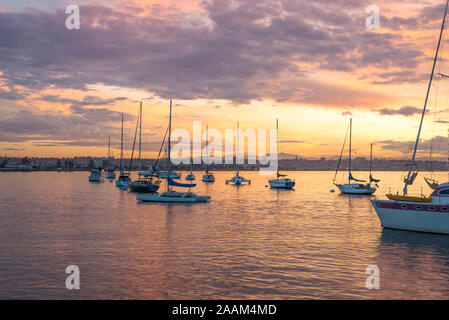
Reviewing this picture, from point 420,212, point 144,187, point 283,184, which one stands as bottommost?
point 283,184

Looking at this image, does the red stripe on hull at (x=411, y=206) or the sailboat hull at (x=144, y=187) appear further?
the sailboat hull at (x=144, y=187)

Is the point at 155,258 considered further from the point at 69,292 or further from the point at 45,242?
the point at 45,242

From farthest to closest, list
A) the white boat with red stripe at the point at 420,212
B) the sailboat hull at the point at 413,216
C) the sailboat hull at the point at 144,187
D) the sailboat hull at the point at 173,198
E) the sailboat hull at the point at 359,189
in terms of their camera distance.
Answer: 1. the sailboat hull at the point at 359,189
2. the sailboat hull at the point at 144,187
3. the sailboat hull at the point at 173,198
4. the sailboat hull at the point at 413,216
5. the white boat with red stripe at the point at 420,212

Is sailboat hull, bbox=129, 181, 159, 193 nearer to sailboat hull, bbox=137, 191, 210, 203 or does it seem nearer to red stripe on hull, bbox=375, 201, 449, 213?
sailboat hull, bbox=137, 191, 210, 203

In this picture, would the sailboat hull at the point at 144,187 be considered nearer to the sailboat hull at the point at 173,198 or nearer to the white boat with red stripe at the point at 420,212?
the sailboat hull at the point at 173,198

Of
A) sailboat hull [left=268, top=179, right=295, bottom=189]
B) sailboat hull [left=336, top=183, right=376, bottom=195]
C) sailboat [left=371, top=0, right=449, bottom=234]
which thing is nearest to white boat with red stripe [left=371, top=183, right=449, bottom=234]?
sailboat [left=371, top=0, right=449, bottom=234]

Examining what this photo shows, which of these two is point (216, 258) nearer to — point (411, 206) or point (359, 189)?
point (411, 206)

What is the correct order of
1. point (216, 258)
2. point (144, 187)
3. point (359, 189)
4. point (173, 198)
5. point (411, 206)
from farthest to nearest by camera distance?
1. point (359, 189)
2. point (144, 187)
3. point (173, 198)
4. point (411, 206)
5. point (216, 258)

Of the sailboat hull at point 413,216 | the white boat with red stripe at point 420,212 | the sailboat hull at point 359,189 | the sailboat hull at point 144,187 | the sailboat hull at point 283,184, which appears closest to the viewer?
the white boat with red stripe at point 420,212

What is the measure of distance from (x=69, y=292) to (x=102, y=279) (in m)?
2.16

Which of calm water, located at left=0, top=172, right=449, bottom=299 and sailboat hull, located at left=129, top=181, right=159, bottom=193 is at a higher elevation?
sailboat hull, located at left=129, top=181, right=159, bottom=193

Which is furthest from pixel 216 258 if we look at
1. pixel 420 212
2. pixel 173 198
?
pixel 173 198

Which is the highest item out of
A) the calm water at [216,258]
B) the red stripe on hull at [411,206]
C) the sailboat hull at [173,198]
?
the red stripe on hull at [411,206]

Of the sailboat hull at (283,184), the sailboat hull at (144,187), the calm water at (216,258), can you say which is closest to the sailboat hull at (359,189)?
the sailboat hull at (283,184)
